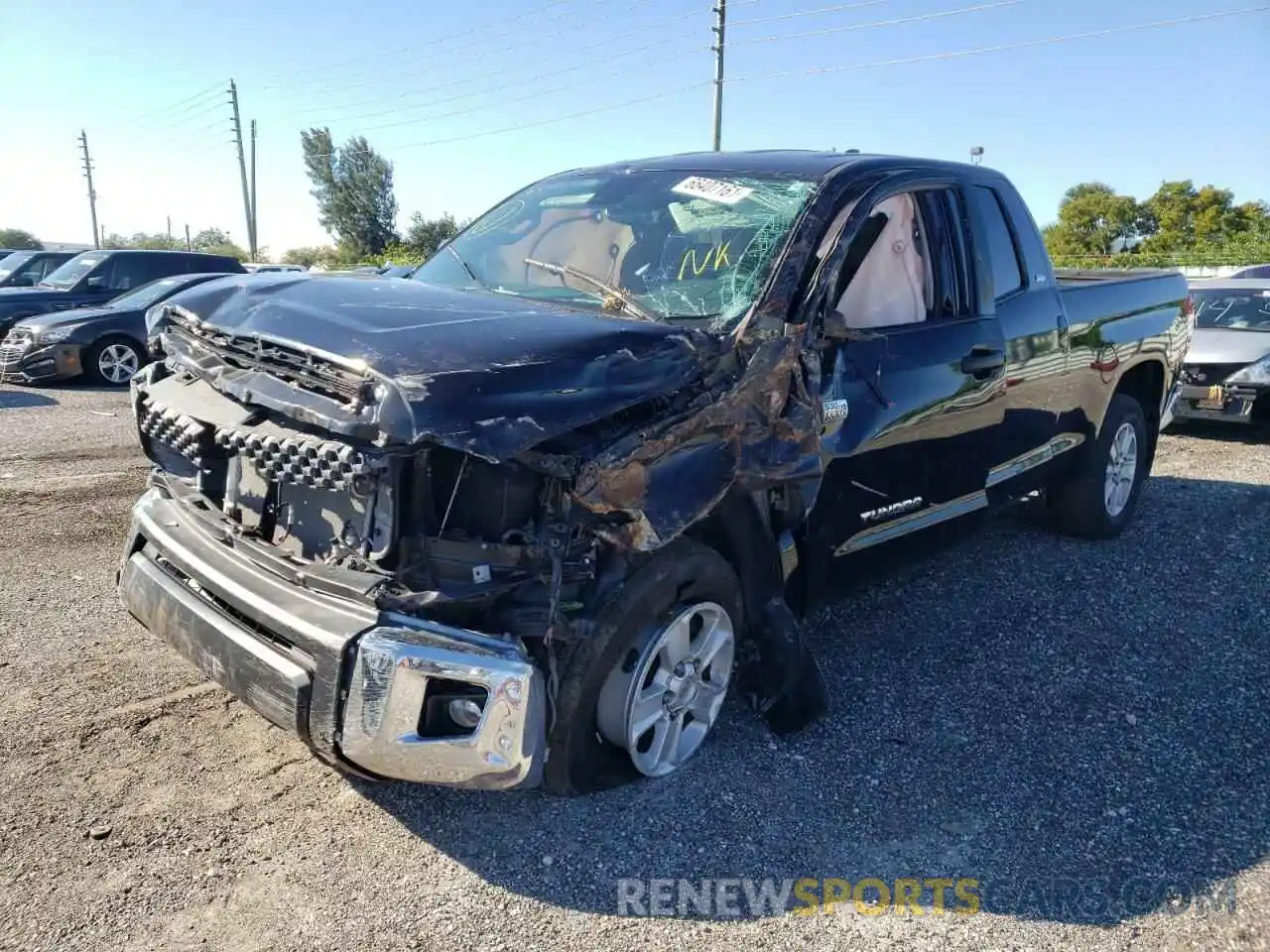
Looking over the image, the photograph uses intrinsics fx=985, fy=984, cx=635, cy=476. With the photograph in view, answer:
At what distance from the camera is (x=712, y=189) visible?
3.78 metres

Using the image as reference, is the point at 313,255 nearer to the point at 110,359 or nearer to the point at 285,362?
the point at 110,359

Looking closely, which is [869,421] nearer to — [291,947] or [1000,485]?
[1000,485]

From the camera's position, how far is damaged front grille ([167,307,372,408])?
2.52 m

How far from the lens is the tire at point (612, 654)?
2686 millimetres

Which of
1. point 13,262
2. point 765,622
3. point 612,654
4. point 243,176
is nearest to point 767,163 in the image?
point 765,622

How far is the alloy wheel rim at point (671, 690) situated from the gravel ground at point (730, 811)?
0.13 m

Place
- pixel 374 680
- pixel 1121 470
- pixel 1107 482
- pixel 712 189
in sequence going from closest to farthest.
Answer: pixel 374 680, pixel 712 189, pixel 1107 482, pixel 1121 470

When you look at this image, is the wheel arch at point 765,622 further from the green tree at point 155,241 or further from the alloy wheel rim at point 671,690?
the green tree at point 155,241

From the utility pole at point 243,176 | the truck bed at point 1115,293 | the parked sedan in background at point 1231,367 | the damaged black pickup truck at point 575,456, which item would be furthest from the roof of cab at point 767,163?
the utility pole at point 243,176

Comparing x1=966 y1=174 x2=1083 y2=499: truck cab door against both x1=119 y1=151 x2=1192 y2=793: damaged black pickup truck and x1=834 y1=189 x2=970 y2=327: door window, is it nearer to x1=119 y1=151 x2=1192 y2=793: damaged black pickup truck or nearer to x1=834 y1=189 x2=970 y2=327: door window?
x1=119 y1=151 x2=1192 y2=793: damaged black pickup truck

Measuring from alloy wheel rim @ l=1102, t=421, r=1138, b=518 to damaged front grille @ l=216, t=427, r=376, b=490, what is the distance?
4587 millimetres

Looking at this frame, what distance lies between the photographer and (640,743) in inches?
121

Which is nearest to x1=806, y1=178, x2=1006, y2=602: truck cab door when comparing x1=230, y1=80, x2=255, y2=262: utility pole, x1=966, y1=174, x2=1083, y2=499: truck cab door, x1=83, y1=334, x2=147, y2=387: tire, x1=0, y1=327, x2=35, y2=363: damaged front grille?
x1=966, y1=174, x2=1083, y2=499: truck cab door

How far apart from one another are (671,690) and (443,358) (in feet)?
4.13
